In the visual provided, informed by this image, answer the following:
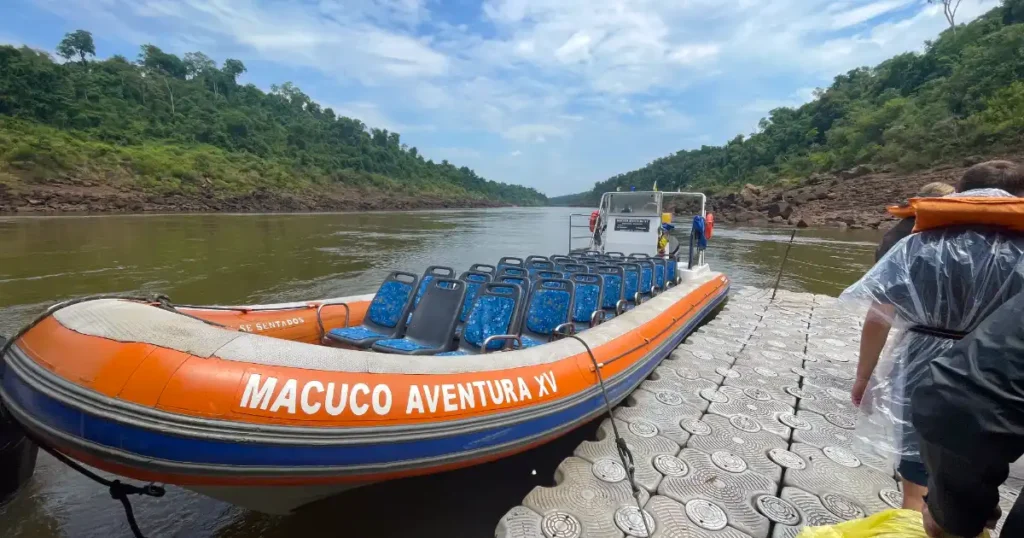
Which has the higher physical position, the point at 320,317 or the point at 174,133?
the point at 174,133

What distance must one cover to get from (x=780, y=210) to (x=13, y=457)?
1638 inches

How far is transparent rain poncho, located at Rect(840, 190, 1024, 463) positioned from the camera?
171 centimetres

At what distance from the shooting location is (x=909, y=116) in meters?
36.2

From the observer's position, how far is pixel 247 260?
593 inches

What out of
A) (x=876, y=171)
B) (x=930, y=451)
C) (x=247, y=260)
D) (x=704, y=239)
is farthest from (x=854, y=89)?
(x=930, y=451)

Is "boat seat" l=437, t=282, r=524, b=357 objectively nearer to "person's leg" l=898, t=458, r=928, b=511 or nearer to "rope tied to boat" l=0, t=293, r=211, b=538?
"rope tied to boat" l=0, t=293, r=211, b=538

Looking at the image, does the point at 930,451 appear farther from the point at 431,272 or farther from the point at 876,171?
the point at 876,171

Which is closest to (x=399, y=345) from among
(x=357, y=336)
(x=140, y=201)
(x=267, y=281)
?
(x=357, y=336)

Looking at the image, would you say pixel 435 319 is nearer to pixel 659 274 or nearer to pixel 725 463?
pixel 725 463

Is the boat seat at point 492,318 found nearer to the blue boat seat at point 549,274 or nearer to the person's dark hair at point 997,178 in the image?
the blue boat seat at point 549,274

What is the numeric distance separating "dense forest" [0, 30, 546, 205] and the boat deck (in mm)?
37926

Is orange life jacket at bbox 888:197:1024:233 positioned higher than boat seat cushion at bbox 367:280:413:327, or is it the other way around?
orange life jacket at bbox 888:197:1024:233

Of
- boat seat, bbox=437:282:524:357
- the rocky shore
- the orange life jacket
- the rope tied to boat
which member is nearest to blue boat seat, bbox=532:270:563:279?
boat seat, bbox=437:282:524:357

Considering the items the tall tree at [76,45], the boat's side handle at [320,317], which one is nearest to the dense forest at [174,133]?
the tall tree at [76,45]
